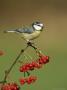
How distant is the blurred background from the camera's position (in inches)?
57.6

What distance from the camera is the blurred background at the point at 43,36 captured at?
146 centimetres

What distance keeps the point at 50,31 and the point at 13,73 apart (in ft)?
0.89

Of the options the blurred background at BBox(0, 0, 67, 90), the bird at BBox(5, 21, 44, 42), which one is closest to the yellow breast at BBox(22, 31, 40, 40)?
the bird at BBox(5, 21, 44, 42)

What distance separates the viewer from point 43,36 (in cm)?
156

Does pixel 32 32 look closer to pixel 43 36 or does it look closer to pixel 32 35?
pixel 32 35

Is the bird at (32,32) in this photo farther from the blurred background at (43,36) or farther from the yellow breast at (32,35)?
the blurred background at (43,36)

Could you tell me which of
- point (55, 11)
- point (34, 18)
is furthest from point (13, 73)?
point (55, 11)

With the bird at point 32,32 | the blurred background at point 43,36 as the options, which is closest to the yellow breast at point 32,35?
the bird at point 32,32

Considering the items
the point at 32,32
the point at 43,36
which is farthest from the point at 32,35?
the point at 43,36

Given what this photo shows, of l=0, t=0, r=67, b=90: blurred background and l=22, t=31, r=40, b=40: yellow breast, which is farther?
l=0, t=0, r=67, b=90: blurred background

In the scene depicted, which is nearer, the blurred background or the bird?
the bird

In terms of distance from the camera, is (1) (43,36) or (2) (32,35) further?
(1) (43,36)

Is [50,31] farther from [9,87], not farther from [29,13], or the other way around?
[9,87]

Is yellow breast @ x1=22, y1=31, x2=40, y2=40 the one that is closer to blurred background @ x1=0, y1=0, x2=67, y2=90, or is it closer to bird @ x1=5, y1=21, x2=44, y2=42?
bird @ x1=5, y1=21, x2=44, y2=42
